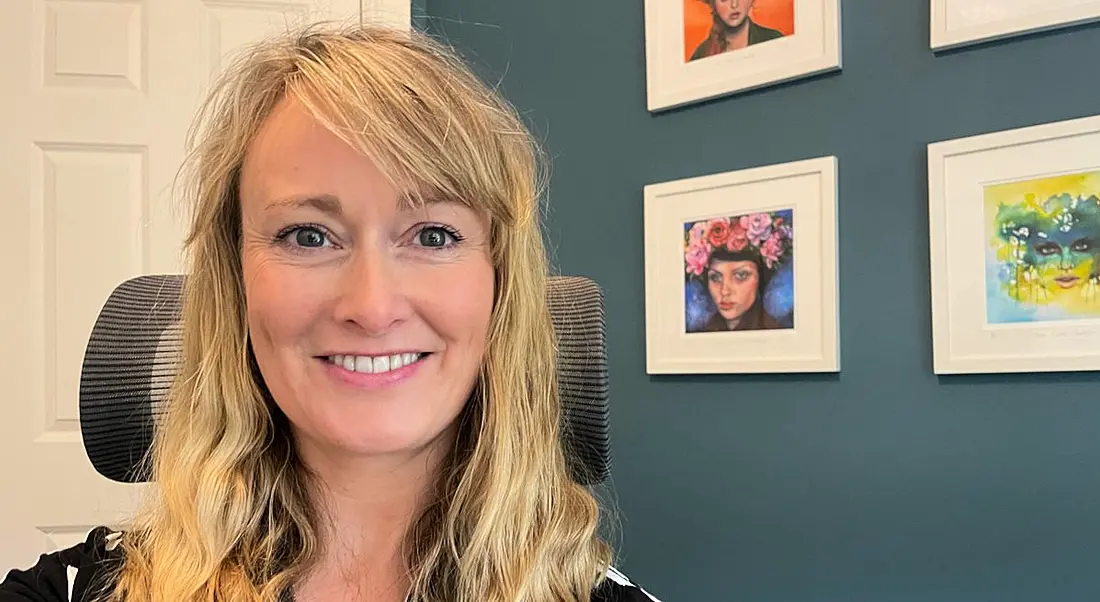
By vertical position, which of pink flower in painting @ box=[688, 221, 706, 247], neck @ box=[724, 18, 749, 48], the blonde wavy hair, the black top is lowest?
the black top

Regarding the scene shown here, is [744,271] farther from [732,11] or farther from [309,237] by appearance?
[309,237]

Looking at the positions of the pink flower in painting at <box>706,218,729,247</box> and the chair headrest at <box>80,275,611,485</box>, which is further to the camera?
the pink flower in painting at <box>706,218,729,247</box>

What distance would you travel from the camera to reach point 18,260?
2117 mm

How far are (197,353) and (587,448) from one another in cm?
44

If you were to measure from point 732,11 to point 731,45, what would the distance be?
0.07 metres

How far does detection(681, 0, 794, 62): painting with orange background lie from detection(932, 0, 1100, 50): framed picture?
30cm

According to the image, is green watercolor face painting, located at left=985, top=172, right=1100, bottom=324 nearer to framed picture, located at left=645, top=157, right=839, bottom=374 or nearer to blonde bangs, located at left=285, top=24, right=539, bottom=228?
framed picture, located at left=645, top=157, right=839, bottom=374

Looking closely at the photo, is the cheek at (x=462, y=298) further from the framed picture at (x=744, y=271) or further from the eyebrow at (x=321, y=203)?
the framed picture at (x=744, y=271)

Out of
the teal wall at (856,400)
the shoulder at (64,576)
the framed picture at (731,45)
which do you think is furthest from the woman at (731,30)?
the shoulder at (64,576)

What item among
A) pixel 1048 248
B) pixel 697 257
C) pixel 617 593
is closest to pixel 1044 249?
pixel 1048 248

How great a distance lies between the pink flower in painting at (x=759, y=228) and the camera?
1913 mm

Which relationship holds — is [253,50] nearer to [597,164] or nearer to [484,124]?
[484,124]

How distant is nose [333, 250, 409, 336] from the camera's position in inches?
36.4

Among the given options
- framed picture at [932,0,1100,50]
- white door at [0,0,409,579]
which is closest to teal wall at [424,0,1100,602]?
framed picture at [932,0,1100,50]
